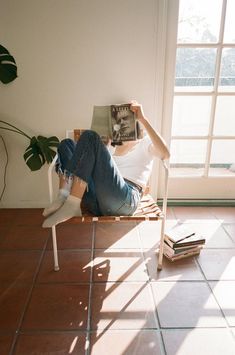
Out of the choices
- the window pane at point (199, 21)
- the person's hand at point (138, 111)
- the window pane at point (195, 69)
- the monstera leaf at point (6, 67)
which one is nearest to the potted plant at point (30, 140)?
the monstera leaf at point (6, 67)

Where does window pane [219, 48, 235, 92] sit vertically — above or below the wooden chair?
above

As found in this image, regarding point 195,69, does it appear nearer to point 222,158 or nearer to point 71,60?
point 222,158

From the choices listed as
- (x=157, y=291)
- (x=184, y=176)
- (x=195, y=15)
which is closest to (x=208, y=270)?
(x=157, y=291)

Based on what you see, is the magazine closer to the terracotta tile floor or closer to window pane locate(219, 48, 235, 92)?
the terracotta tile floor

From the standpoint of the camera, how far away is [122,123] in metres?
1.73

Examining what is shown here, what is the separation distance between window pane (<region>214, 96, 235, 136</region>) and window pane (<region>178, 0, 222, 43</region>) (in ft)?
1.55

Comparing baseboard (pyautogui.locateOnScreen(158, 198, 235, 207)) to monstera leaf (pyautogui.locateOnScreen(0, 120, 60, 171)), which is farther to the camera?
baseboard (pyautogui.locateOnScreen(158, 198, 235, 207))

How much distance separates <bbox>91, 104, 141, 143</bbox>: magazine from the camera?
67.6 inches

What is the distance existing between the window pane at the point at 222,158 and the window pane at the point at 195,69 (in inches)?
19.4

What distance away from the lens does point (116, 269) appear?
1836 mm

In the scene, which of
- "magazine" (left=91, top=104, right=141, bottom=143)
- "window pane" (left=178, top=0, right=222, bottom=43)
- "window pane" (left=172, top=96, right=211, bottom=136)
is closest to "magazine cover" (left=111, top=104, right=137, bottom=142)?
"magazine" (left=91, top=104, right=141, bottom=143)

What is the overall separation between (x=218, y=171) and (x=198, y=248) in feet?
3.24

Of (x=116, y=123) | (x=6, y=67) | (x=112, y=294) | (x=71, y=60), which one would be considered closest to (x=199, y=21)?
(x=71, y=60)

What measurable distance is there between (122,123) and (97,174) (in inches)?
14.2
